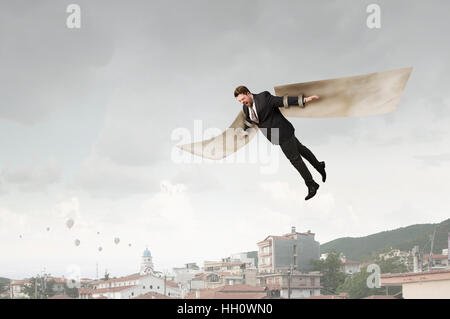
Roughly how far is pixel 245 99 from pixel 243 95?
0.04 m

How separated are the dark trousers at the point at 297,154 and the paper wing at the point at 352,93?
28 centimetres

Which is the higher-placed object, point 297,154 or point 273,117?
point 273,117

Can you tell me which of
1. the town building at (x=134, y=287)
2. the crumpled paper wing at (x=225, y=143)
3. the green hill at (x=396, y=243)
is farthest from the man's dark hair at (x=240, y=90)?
the green hill at (x=396, y=243)

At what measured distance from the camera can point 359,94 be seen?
3.93 meters

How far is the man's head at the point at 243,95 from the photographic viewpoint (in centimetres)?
387

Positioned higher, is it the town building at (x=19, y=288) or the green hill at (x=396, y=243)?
the green hill at (x=396, y=243)

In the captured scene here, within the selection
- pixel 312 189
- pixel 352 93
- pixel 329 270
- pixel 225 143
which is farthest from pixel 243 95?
pixel 329 270

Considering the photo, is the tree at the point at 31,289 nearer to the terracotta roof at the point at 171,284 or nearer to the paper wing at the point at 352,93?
the terracotta roof at the point at 171,284

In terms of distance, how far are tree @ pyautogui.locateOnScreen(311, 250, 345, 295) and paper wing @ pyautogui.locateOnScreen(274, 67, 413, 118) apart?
27.3 metres

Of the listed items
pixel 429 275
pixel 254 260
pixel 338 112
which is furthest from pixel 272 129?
pixel 254 260

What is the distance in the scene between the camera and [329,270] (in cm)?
3203

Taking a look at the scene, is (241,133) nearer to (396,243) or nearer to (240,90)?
(240,90)
